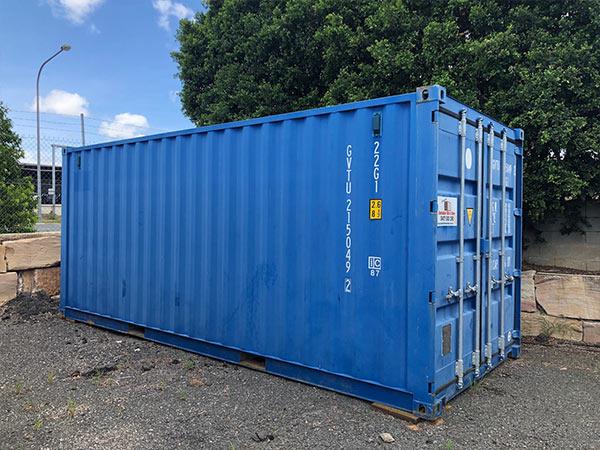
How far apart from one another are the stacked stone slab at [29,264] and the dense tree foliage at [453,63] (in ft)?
11.4

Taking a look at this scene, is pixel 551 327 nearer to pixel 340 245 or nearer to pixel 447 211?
pixel 447 211

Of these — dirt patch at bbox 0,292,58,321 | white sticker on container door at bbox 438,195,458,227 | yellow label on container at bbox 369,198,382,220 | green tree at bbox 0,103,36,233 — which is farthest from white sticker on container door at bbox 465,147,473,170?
green tree at bbox 0,103,36,233

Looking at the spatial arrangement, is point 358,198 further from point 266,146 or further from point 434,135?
point 266,146

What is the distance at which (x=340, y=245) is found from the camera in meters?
4.09

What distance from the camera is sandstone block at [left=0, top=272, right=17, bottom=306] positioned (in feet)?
23.3

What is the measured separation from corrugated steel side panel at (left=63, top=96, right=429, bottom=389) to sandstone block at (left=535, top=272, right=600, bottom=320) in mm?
3163

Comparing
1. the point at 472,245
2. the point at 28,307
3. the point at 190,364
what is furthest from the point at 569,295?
the point at 28,307

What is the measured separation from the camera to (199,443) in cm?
329

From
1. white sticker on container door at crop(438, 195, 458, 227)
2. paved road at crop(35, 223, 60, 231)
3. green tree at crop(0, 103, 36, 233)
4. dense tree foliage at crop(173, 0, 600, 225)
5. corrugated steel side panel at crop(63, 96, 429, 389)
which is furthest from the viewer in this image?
paved road at crop(35, 223, 60, 231)

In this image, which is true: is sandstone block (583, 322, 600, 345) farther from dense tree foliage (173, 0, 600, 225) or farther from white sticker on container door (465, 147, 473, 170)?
white sticker on container door (465, 147, 473, 170)

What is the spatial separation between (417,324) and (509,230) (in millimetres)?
1988

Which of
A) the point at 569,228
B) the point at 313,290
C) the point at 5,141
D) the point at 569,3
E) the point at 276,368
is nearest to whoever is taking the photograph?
the point at 313,290

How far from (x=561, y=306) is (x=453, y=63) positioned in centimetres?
339

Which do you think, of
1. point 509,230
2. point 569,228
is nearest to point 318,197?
point 509,230
